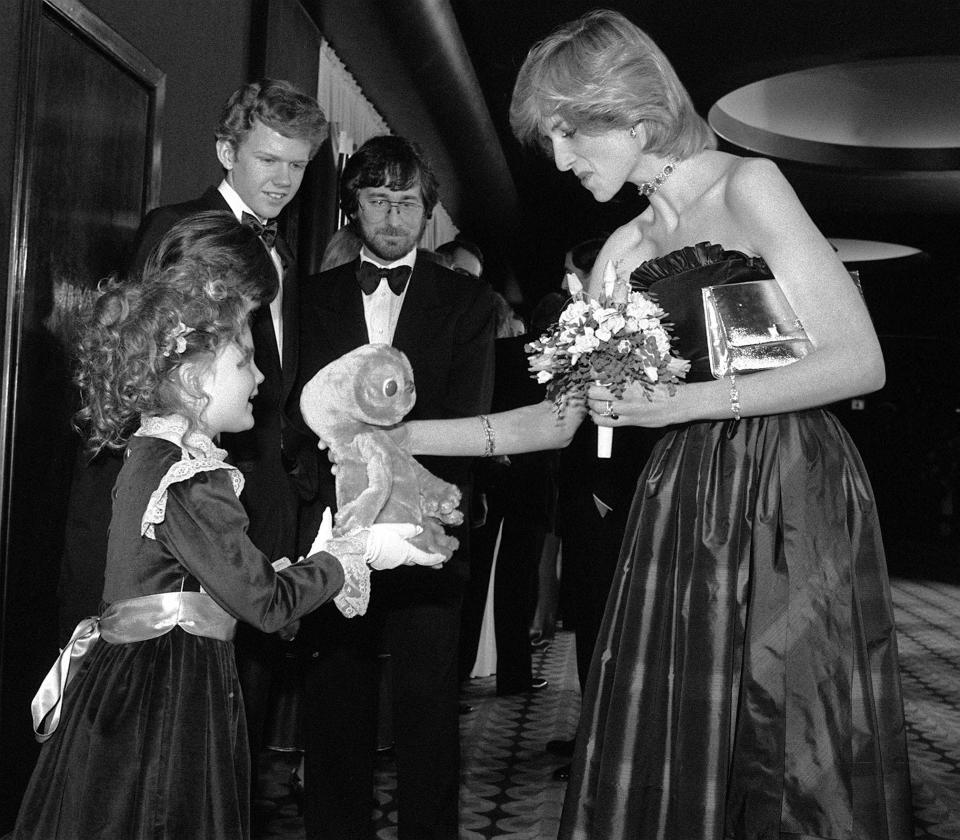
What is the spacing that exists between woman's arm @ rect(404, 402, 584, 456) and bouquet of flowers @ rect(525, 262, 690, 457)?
324mm

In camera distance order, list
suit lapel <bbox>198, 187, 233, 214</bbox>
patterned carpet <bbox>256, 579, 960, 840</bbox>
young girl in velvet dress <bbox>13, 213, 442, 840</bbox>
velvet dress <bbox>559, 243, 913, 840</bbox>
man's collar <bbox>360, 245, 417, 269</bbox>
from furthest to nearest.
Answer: patterned carpet <bbox>256, 579, 960, 840</bbox> < man's collar <bbox>360, 245, 417, 269</bbox> < suit lapel <bbox>198, 187, 233, 214</bbox> < young girl in velvet dress <bbox>13, 213, 442, 840</bbox> < velvet dress <bbox>559, 243, 913, 840</bbox>

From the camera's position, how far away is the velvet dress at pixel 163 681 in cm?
185

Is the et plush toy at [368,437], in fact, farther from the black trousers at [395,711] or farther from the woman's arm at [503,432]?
the black trousers at [395,711]

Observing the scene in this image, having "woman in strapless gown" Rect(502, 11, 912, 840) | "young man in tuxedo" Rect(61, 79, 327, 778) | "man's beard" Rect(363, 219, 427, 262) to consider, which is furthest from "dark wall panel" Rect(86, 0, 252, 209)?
"woman in strapless gown" Rect(502, 11, 912, 840)

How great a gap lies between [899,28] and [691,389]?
5193mm

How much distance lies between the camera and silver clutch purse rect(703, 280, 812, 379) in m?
1.93

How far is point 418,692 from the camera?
259 centimetres

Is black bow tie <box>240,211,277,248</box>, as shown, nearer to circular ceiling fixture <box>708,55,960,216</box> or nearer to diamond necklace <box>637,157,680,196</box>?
diamond necklace <box>637,157,680,196</box>

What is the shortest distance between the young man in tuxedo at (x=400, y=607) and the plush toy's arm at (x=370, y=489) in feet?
1.71

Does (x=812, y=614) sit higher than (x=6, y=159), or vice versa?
(x=6, y=159)

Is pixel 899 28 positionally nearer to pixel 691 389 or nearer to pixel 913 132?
pixel 913 132

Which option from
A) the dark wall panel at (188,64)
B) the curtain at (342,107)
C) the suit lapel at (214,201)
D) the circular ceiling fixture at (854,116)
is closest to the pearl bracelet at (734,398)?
the suit lapel at (214,201)

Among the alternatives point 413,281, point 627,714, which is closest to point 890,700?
point 627,714

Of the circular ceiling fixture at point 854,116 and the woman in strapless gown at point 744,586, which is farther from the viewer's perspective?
the circular ceiling fixture at point 854,116
